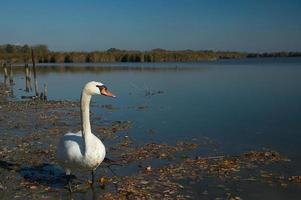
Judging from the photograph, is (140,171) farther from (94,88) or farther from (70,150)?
(94,88)

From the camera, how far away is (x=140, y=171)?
13.6m

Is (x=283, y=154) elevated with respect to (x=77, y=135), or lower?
lower

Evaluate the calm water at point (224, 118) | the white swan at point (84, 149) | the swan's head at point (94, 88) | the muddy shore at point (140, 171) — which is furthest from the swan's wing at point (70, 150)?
the calm water at point (224, 118)

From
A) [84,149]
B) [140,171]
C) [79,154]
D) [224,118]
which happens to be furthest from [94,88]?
[224,118]

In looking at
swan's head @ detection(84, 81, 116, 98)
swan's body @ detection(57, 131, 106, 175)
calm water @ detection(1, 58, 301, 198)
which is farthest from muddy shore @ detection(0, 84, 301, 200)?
swan's head @ detection(84, 81, 116, 98)

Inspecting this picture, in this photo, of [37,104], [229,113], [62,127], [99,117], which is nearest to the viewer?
[62,127]

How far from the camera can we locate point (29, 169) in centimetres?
1355

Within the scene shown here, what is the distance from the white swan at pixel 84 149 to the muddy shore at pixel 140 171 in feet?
2.90

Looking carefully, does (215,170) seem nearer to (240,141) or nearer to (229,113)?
(240,141)

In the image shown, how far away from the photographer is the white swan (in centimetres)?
1074

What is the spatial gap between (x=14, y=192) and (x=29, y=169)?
2.18m

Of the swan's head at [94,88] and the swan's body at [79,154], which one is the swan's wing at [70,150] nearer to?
the swan's body at [79,154]

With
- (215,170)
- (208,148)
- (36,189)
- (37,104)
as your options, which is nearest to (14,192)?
(36,189)

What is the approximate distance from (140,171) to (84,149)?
3.26 metres
